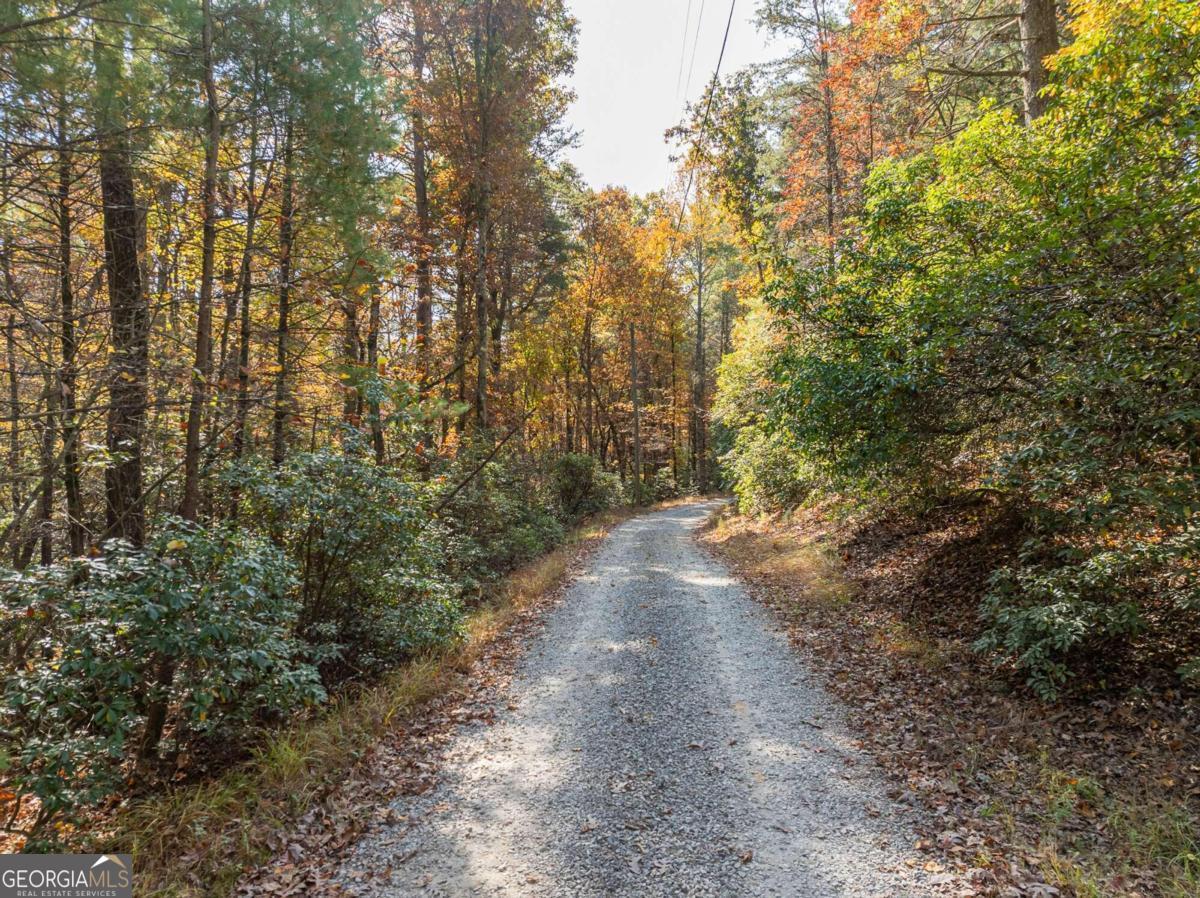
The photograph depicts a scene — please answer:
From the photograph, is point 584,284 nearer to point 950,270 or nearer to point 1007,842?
point 950,270

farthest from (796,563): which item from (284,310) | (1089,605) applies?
(284,310)

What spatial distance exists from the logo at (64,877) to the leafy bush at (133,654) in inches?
10.4

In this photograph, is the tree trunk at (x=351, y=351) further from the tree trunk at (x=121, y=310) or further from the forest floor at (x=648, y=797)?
the forest floor at (x=648, y=797)

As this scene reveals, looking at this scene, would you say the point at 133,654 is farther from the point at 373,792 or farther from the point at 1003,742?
the point at 1003,742

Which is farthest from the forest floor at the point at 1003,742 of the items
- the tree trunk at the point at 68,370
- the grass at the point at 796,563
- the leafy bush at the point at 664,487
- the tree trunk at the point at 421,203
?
the leafy bush at the point at 664,487

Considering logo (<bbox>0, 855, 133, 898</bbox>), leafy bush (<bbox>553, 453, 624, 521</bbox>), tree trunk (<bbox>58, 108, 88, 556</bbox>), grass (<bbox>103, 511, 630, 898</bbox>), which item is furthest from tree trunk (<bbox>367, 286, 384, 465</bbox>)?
→ leafy bush (<bbox>553, 453, 624, 521</bbox>)

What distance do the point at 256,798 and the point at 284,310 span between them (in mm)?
Result: 6156

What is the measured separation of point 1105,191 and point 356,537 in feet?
25.9

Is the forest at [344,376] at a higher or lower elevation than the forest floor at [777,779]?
higher

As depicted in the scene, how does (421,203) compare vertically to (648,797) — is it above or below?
above

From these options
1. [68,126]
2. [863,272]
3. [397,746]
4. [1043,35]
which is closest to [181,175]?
[68,126]

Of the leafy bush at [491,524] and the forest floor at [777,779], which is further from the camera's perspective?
the leafy bush at [491,524]

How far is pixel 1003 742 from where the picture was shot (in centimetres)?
420

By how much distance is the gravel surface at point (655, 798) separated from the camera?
318 centimetres
